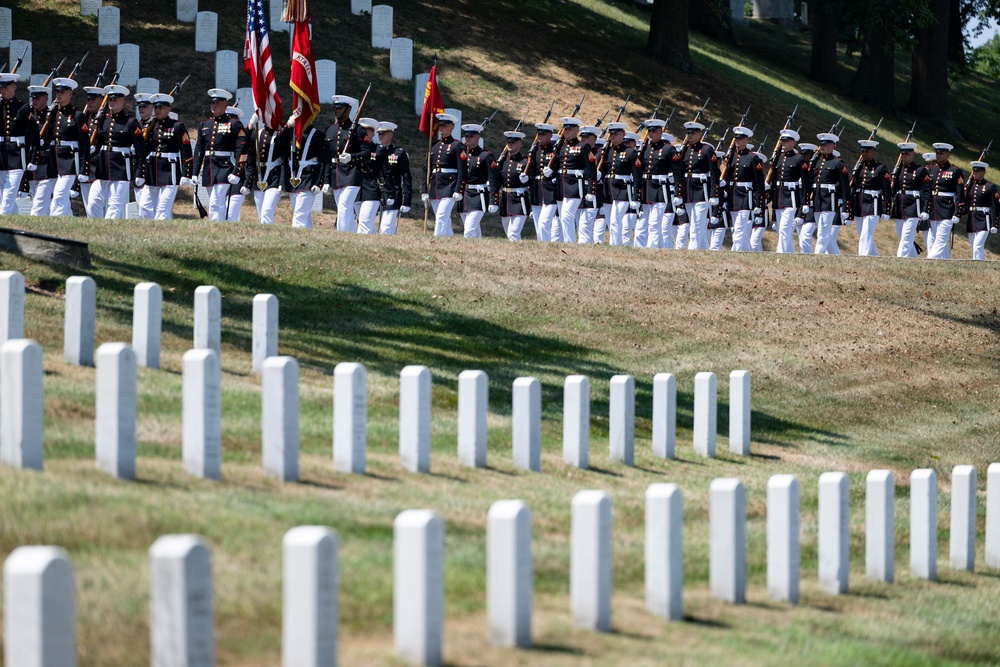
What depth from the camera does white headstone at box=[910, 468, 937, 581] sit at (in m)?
7.45

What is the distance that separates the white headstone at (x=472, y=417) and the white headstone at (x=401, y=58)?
70.6ft

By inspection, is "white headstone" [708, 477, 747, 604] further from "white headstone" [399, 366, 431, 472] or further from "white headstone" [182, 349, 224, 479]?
"white headstone" [182, 349, 224, 479]

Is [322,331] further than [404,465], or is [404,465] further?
[322,331]

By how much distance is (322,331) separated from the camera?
481 inches

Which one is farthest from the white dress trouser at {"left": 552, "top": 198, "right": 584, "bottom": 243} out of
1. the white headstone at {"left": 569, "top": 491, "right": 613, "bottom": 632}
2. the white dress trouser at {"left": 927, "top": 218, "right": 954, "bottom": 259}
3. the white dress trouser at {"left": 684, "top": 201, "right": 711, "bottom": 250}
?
the white headstone at {"left": 569, "top": 491, "right": 613, "bottom": 632}

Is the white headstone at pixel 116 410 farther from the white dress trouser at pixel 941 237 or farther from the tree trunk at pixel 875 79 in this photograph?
the tree trunk at pixel 875 79

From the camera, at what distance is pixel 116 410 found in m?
6.29

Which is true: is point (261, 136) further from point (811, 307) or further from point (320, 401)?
point (320, 401)

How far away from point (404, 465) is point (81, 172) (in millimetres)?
11918

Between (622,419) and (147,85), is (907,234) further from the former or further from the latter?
(622,419)

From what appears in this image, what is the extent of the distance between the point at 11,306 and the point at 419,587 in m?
4.64

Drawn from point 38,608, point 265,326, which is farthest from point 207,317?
point 38,608

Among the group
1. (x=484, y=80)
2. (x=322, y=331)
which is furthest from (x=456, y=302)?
(x=484, y=80)

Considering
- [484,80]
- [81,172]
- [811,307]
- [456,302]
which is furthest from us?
[484,80]
